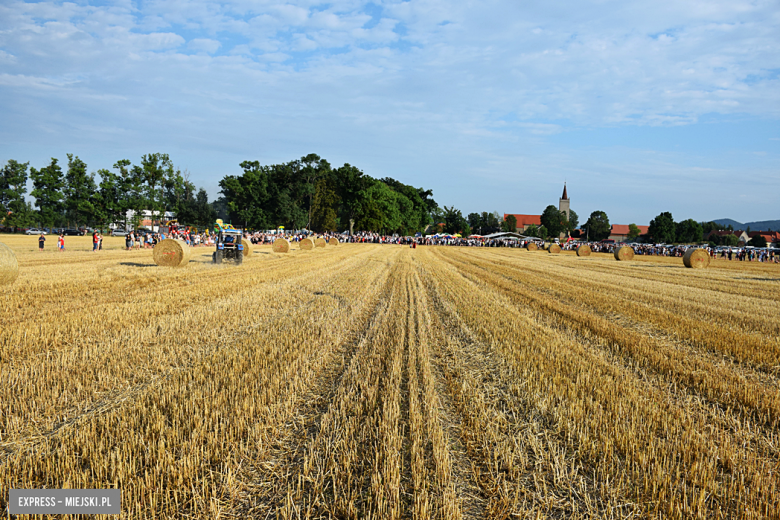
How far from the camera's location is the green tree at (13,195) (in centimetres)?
7975

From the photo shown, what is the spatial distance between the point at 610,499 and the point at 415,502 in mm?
1488

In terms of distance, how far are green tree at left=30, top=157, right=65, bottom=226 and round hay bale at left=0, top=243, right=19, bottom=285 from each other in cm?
7675

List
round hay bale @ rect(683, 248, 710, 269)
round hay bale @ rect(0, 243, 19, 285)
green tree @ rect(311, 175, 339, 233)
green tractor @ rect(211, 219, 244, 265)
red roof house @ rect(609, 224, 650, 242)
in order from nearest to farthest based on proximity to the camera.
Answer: round hay bale @ rect(0, 243, 19, 285) → green tractor @ rect(211, 219, 244, 265) → round hay bale @ rect(683, 248, 710, 269) → green tree @ rect(311, 175, 339, 233) → red roof house @ rect(609, 224, 650, 242)

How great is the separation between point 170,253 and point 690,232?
173 metres

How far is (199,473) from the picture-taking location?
3422mm

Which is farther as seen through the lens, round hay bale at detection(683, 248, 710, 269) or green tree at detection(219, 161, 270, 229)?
green tree at detection(219, 161, 270, 229)

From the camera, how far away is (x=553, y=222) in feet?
486

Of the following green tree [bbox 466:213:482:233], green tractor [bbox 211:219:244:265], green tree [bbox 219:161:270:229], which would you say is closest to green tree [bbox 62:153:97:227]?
green tree [bbox 219:161:270:229]

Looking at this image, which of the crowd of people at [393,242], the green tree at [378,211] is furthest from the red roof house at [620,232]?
the green tree at [378,211]

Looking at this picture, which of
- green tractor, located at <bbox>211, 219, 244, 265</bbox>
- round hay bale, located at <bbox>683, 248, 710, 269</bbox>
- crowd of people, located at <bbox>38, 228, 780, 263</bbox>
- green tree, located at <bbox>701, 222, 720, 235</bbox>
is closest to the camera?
Result: green tractor, located at <bbox>211, 219, 244, 265</bbox>

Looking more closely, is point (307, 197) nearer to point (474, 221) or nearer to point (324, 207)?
point (324, 207)

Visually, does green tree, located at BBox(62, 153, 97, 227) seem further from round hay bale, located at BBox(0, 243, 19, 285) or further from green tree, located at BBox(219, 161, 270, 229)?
round hay bale, located at BBox(0, 243, 19, 285)

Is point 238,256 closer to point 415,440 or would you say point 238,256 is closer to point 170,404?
point 170,404

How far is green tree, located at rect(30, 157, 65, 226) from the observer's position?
72562 mm
